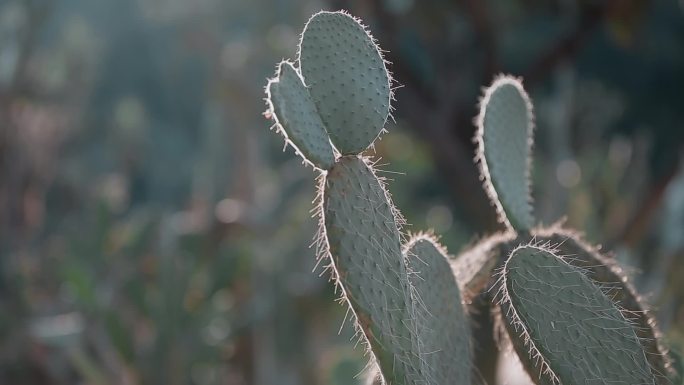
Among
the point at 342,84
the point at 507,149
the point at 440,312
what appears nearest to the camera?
the point at 342,84

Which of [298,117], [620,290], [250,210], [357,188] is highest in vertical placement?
[298,117]

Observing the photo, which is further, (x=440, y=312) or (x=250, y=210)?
(x=250, y=210)

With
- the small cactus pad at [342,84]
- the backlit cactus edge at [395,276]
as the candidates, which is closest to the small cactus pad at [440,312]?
the backlit cactus edge at [395,276]

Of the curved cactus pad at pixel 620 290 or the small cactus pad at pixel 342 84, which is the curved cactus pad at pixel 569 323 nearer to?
the curved cactus pad at pixel 620 290

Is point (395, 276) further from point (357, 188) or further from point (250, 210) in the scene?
point (250, 210)

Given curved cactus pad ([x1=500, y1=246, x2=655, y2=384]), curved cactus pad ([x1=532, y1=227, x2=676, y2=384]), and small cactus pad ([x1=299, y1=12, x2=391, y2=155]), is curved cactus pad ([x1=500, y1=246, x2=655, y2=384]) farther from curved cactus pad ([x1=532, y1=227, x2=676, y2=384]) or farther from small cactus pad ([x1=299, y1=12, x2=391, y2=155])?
small cactus pad ([x1=299, y1=12, x2=391, y2=155])

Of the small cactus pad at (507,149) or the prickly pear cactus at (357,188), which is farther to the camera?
the small cactus pad at (507,149)

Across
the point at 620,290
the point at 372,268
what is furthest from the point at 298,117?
the point at 620,290
